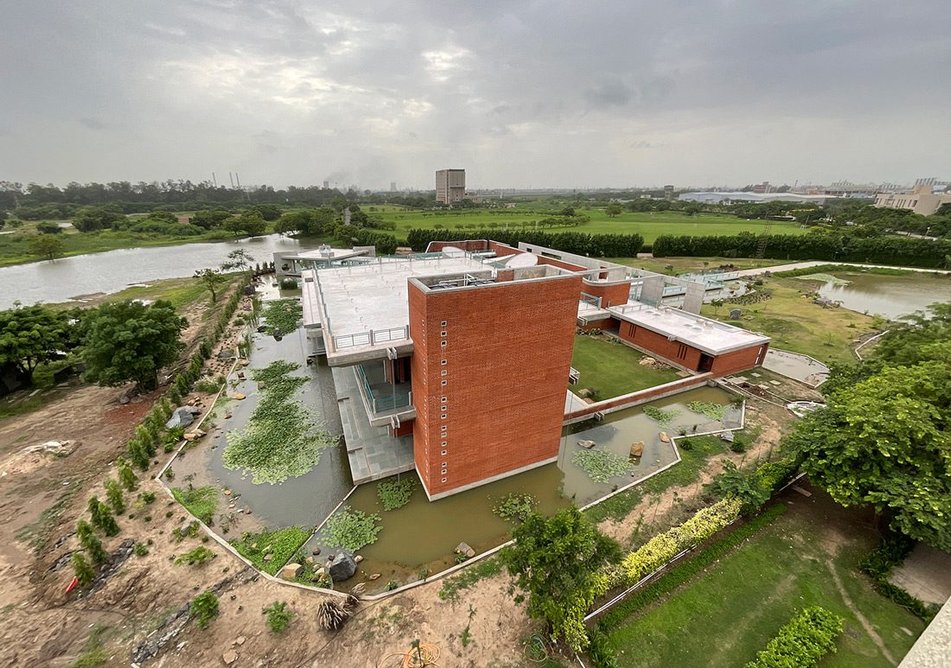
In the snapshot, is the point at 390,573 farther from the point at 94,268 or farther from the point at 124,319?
the point at 94,268

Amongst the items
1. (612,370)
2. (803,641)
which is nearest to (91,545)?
(803,641)

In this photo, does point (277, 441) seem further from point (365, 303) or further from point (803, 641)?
point (803, 641)

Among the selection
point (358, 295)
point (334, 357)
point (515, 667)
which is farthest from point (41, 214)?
point (515, 667)

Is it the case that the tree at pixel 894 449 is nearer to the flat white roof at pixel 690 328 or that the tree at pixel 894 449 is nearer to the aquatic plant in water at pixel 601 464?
the aquatic plant in water at pixel 601 464

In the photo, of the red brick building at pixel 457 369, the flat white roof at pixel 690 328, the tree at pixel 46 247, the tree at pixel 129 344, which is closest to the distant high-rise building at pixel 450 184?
the tree at pixel 46 247

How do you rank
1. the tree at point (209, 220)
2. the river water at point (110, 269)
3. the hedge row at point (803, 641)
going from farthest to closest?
1. the tree at point (209, 220)
2. the river water at point (110, 269)
3. the hedge row at point (803, 641)

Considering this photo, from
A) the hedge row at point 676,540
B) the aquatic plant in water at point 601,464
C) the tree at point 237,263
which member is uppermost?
the tree at point 237,263

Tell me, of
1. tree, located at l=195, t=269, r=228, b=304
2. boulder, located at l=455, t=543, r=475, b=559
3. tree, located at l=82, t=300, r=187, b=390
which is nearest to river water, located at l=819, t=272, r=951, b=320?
boulder, located at l=455, t=543, r=475, b=559
